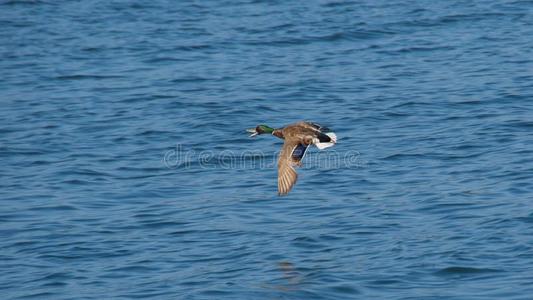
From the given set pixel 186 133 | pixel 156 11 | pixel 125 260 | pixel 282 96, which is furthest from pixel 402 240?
pixel 156 11

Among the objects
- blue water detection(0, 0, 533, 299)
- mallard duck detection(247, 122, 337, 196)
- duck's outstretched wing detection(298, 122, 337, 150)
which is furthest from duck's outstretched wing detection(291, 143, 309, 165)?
blue water detection(0, 0, 533, 299)

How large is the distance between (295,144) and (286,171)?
23.3 inches

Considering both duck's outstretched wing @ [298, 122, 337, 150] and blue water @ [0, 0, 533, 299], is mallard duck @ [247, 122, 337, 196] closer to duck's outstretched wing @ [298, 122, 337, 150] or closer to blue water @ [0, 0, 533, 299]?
duck's outstretched wing @ [298, 122, 337, 150]

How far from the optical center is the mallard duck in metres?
9.52

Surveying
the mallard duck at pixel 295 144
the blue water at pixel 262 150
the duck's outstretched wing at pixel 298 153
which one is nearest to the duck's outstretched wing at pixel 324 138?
the mallard duck at pixel 295 144

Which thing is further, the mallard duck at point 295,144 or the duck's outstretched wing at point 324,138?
the duck's outstretched wing at point 324,138

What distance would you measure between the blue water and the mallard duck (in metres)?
0.73

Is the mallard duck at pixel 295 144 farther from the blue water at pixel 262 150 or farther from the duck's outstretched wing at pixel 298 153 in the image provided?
the blue water at pixel 262 150

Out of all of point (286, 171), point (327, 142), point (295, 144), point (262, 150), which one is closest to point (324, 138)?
point (327, 142)

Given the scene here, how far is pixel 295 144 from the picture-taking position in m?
10.2

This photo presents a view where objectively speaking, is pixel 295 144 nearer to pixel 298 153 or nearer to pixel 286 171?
pixel 298 153

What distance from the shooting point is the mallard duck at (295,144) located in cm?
952

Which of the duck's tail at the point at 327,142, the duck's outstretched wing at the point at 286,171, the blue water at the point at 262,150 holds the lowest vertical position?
the blue water at the point at 262,150

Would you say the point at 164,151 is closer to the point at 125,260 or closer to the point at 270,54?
the point at 125,260
